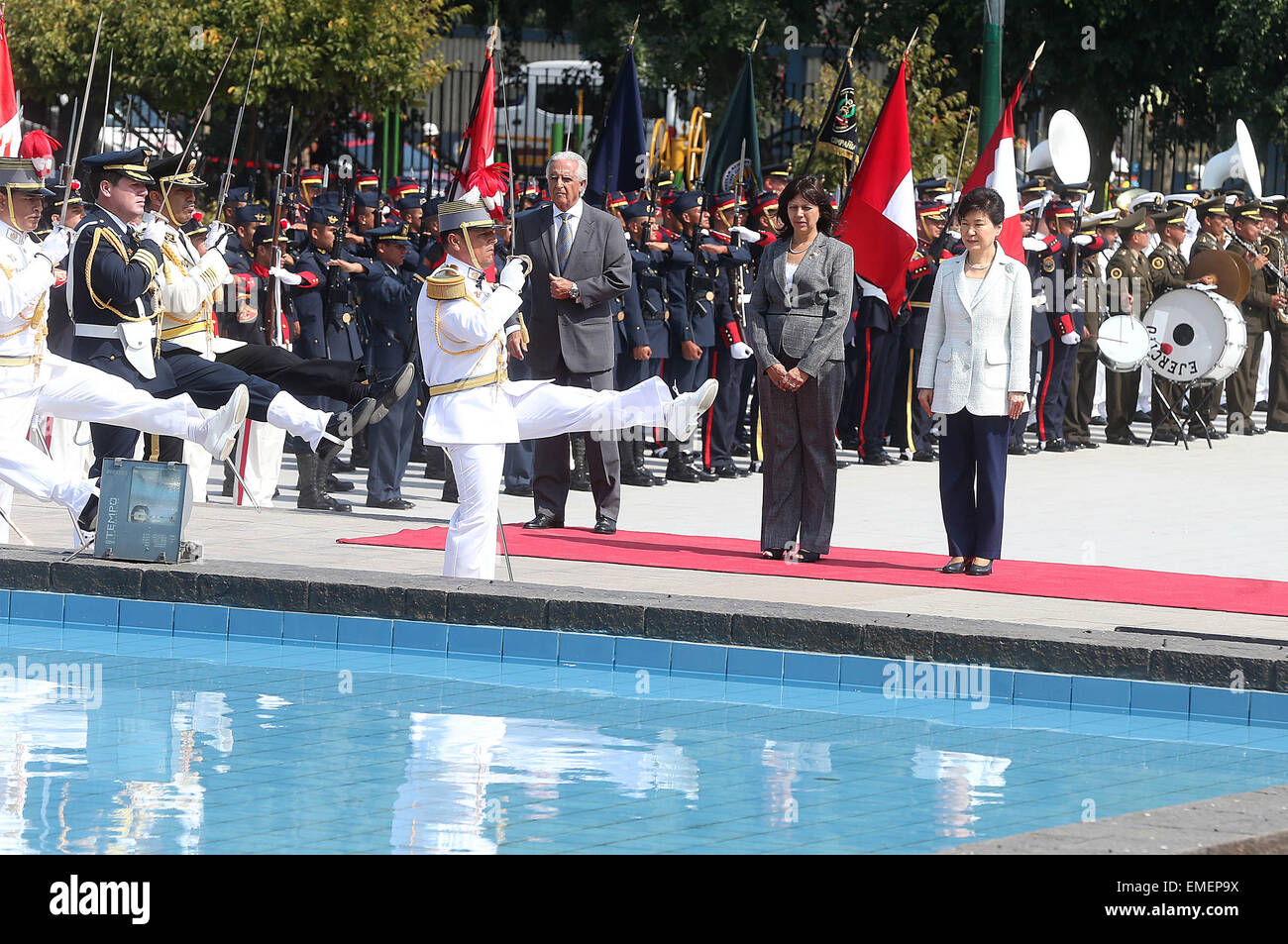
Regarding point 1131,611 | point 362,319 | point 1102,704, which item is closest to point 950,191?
point 362,319

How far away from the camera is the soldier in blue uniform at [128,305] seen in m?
10.1

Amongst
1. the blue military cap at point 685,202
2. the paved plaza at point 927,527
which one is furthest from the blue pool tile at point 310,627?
the blue military cap at point 685,202

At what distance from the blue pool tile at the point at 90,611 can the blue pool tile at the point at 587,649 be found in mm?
2059

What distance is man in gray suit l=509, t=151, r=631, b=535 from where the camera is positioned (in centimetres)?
1175

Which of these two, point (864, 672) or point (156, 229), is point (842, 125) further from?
point (864, 672)

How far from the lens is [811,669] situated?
8.45 meters

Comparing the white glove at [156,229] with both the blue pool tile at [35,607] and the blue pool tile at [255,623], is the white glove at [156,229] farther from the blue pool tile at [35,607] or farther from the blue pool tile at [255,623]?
the blue pool tile at [255,623]

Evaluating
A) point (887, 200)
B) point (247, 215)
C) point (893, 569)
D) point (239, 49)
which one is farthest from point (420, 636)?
point (239, 49)

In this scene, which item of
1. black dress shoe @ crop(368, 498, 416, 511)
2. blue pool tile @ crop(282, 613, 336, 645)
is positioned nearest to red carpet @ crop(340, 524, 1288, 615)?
black dress shoe @ crop(368, 498, 416, 511)

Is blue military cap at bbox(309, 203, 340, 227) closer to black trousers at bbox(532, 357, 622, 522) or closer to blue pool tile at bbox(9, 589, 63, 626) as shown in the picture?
black trousers at bbox(532, 357, 622, 522)

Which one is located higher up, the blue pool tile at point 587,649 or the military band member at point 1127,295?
the military band member at point 1127,295

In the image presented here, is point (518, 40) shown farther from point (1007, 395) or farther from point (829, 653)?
point (829, 653)

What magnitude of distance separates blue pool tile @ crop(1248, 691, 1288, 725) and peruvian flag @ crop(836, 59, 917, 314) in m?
5.27
